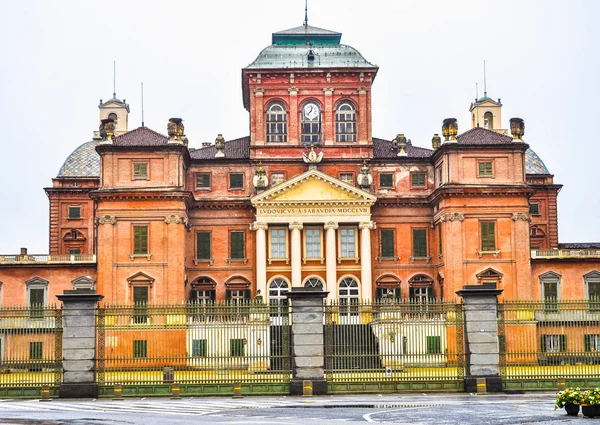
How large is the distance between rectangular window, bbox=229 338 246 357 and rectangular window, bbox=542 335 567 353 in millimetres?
10823

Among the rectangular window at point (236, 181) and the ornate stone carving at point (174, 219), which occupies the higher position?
the rectangular window at point (236, 181)

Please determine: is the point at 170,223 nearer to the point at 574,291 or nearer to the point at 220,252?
the point at 220,252

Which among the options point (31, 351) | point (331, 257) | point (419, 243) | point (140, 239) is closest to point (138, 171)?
point (140, 239)

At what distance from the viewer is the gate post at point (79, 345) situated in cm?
3366

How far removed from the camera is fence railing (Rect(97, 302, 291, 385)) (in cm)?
3431

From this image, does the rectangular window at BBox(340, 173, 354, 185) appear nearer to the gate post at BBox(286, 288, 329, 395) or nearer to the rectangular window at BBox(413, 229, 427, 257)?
the rectangular window at BBox(413, 229, 427, 257)

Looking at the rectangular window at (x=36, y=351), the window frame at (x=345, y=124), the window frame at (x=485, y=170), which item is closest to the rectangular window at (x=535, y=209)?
the window frame at (x=485, y=170)

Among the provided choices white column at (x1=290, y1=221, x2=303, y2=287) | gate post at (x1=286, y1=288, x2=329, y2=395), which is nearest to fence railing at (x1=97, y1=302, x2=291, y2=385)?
gate post at (x1=286, y1=288, x2=329, y2=395)

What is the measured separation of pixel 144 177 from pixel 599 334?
1278 inches

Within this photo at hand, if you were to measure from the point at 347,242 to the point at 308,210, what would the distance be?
321cm

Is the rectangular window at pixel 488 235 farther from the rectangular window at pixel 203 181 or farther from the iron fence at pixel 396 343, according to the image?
the iron fence at pixel 396 343

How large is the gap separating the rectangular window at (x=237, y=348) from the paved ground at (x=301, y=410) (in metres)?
2.18

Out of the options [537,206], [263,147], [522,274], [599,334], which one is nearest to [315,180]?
[263,147]

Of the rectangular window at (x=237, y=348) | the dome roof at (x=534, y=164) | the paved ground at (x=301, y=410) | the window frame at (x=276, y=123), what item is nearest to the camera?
the paved ground at (x=301, y=410)
